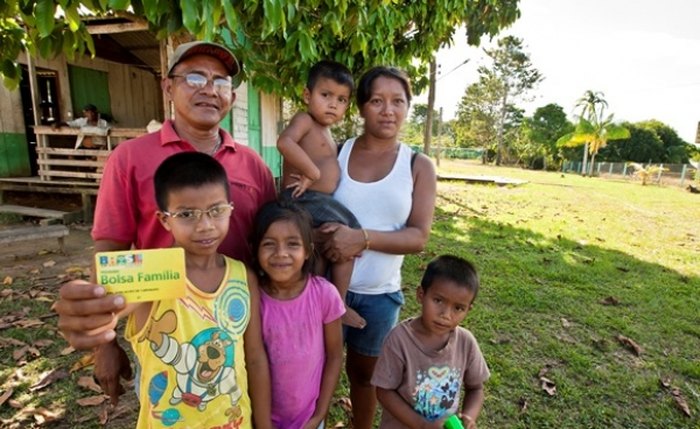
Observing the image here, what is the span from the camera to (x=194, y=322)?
4.74 ft

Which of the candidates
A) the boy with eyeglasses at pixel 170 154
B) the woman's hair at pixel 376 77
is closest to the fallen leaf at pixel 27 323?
the boy with eyeglasses at pixel 170 154

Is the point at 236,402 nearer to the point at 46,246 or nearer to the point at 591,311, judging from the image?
the point at 591,311

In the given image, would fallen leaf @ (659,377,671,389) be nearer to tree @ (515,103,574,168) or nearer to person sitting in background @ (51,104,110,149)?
person sitting in background @ (51,104,110,149)

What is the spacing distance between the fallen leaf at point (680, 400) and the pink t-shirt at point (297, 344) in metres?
2.80

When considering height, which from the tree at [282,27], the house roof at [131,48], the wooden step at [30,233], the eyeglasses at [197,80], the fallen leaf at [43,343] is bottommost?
the fallen leaf at [43,343]

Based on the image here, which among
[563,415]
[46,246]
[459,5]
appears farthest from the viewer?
[46,246]

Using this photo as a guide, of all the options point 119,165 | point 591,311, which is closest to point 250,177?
point 119,165

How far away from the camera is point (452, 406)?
6.22 ft

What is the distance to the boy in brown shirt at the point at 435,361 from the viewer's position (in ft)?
5.96

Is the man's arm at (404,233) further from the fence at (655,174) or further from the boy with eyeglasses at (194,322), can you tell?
the fence at (655,174)

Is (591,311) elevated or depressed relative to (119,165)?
depressed

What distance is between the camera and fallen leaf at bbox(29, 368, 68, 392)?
2908 millimetres

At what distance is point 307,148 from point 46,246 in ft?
19.8

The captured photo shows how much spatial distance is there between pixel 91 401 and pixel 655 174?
95.8ft
